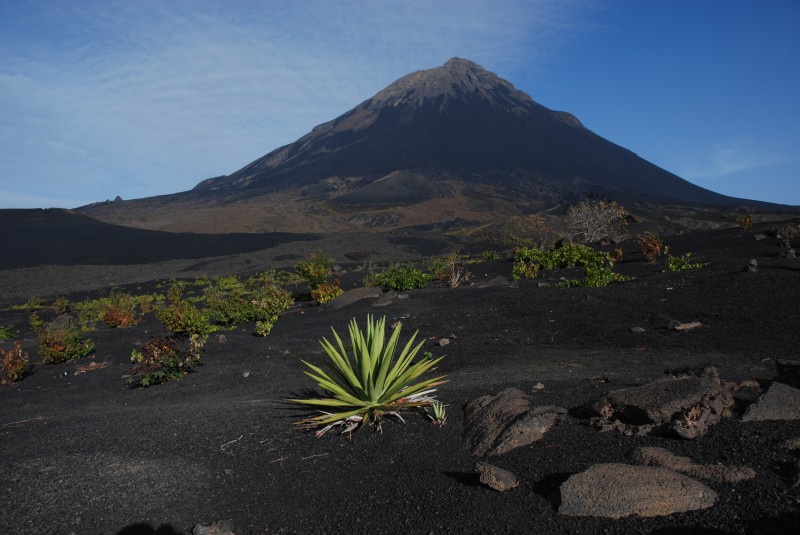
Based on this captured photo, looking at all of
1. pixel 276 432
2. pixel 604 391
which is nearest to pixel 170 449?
pixel 276 432

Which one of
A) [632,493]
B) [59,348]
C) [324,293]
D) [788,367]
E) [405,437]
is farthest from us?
[324,293]

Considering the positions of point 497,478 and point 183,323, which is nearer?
point 497,478

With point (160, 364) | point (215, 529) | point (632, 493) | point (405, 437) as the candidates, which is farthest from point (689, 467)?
point (160, 364)

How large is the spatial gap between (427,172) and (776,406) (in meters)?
91.9

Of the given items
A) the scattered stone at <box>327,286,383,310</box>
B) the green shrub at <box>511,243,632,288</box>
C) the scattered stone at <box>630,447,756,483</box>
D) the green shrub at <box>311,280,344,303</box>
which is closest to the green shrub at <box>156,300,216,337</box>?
the scattered stone at <box>327,286,383,310</box>

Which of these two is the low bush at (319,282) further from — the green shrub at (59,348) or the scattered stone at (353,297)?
the green shrub at (59,348)

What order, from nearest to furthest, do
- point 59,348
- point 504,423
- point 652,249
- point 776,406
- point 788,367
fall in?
1. point 776,406
2. point 504,423
3. point 788,367
4. point 59,348
5. point 652,249

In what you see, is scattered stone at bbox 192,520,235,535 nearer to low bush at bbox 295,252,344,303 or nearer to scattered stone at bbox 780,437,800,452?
scattered stone at bbox 780,437,800,452

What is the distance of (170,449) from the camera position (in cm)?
433

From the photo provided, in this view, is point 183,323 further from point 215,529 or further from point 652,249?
point 652,249

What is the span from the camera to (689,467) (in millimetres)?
2967

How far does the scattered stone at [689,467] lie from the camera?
283cm

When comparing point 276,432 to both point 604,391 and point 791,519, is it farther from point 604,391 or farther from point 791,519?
point 791,519

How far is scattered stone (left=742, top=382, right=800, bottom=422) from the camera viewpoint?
347 centimetres
